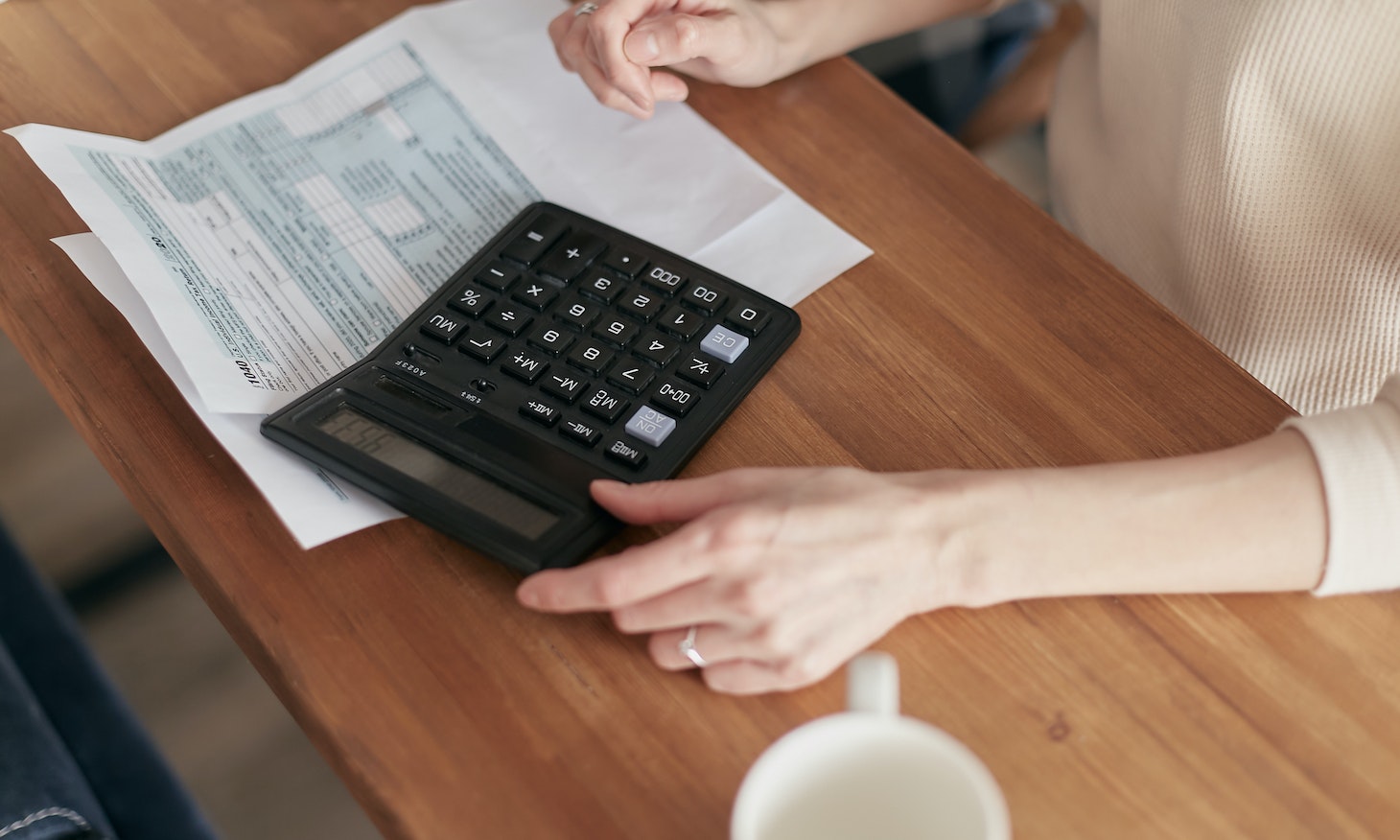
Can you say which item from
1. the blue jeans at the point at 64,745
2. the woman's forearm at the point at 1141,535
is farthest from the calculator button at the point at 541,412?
the blue jeans at the point at 64,745

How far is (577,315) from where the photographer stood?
1.94ft

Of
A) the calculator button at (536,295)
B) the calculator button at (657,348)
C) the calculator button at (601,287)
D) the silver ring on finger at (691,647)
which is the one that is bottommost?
the silver ring on finger at (691,647)

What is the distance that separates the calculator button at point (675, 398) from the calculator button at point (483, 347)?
0.28 ft

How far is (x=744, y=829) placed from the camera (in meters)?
0.37

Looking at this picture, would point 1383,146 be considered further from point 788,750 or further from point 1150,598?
point 788,750

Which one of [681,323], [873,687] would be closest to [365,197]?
[681,323]

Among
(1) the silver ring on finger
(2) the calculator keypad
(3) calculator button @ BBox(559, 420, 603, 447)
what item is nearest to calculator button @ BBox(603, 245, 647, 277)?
(2) the calculator keypad

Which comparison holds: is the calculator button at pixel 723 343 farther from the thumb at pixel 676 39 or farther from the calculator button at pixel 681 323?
the thumb at pixel 676 39

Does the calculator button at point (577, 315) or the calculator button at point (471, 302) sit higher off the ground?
the calculator button at point (471, 302)

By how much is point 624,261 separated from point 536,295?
55 millimetres

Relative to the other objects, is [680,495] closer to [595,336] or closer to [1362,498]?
[595,336]

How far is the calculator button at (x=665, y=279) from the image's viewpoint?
0.61 metres

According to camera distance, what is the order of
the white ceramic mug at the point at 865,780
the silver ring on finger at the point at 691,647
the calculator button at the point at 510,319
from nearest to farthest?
the white ceramic mug at the point at 865,780
the silver ring on finger at the point at 691,647
the calculator button at the point at 510,319

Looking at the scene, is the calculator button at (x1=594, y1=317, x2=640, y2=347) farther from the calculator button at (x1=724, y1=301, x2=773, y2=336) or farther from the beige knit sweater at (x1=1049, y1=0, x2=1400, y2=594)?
the beige knit sweater at (x1=1049, y1=0, x2=1400, y2=594)
